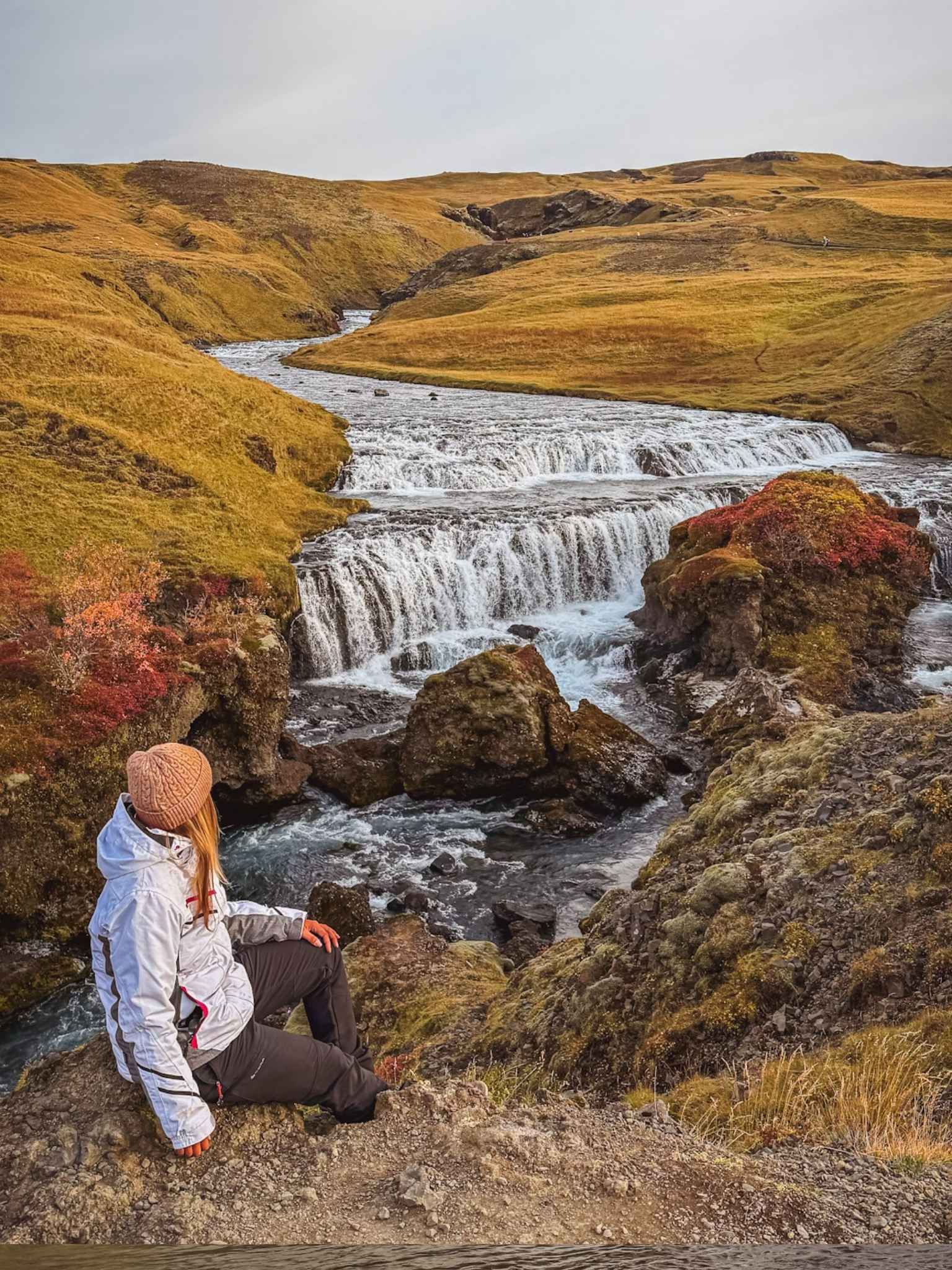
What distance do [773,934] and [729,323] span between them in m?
85.7

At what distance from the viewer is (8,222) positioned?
129375mm

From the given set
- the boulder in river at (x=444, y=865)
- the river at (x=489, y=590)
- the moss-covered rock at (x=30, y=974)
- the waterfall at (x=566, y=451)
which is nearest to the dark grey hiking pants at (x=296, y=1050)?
the river at (x=489, y=590)

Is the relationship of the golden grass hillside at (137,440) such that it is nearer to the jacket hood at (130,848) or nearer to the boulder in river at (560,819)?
the boulder in river at (560,819)

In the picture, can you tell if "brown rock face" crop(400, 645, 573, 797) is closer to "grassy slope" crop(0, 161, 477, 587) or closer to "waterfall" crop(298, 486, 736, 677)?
"waterfall" crop(298, 486, 736, 677)

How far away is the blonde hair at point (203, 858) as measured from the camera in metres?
5.74

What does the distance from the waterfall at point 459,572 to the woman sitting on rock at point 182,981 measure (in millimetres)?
23440

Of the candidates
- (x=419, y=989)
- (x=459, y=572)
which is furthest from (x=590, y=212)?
(x=419, y=989)

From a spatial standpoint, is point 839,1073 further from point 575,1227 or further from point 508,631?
point 508,631

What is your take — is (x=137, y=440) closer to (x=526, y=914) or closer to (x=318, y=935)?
(x=526, y=914)

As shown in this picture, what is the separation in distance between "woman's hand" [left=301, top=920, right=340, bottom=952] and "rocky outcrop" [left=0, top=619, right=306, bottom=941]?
1156 cm

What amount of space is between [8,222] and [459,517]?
418 ft

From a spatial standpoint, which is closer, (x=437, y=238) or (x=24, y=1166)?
(x=24, y=1166)

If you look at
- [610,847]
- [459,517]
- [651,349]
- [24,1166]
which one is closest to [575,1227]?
[24,1166]

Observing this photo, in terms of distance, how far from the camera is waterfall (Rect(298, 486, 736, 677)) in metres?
30.4
